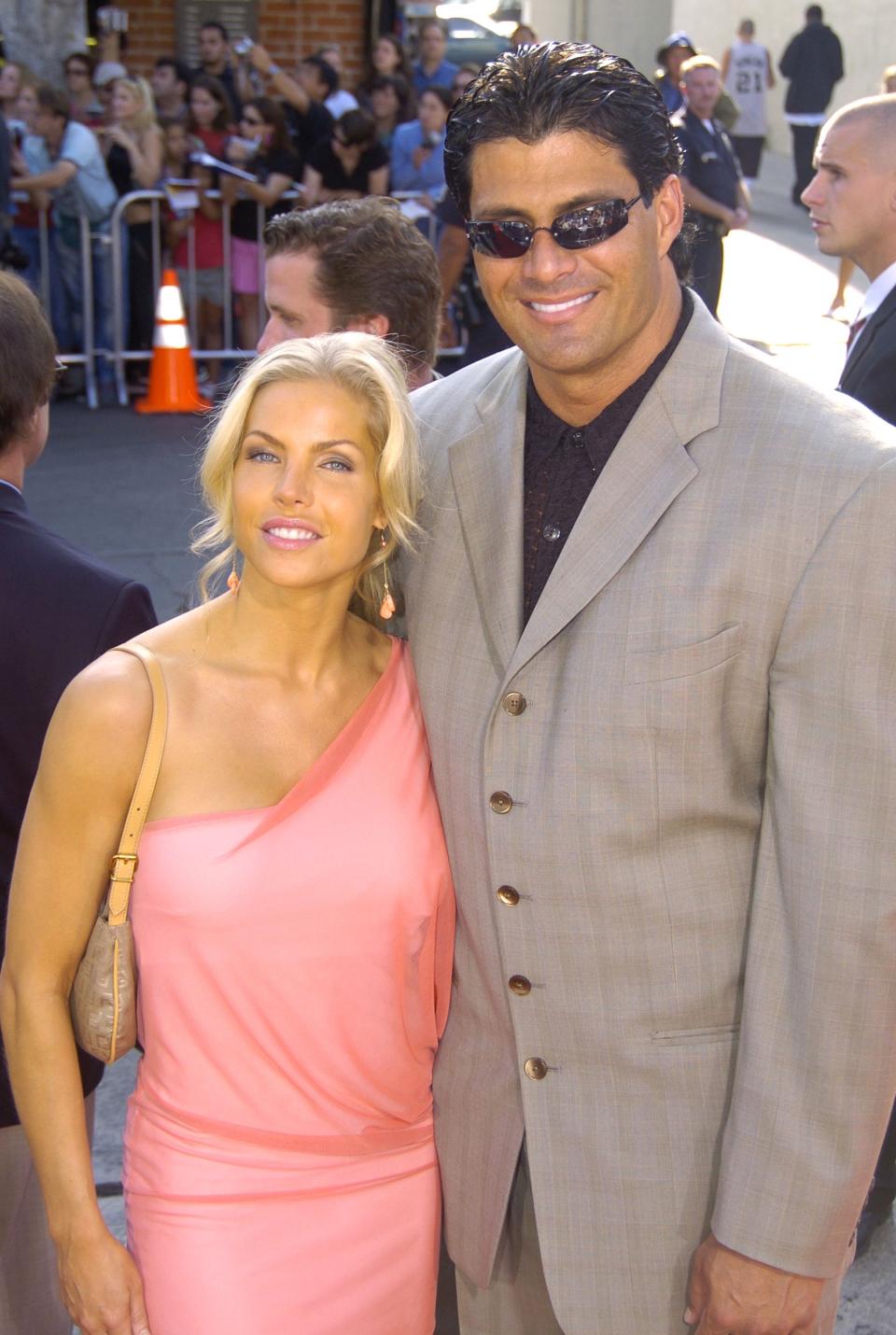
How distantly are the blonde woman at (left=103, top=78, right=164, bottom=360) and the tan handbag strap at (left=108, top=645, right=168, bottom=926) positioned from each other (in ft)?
30.2

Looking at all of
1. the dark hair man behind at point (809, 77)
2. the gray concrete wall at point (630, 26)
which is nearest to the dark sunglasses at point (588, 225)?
the dark hair man behind at point (809, 77)

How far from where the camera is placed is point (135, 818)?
87.1 inches

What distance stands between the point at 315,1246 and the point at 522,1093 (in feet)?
1.28

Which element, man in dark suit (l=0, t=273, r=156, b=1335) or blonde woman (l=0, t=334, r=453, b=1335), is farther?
man in dark suit (l=0, t=273, r=156, b=1335)

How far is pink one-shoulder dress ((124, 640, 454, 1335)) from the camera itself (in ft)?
7.34

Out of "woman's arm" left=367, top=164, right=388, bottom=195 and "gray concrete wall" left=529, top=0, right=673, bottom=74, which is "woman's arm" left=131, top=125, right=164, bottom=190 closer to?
"woman's arm" left=367, top=164, right=388, bottom=195

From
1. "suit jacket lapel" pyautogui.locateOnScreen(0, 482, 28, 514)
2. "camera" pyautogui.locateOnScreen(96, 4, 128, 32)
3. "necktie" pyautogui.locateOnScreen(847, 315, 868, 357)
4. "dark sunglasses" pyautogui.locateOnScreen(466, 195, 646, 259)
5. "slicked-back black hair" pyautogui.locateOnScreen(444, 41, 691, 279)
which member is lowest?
"camera" pyautogui.locateOnScreen(96, 4, 128, 32)

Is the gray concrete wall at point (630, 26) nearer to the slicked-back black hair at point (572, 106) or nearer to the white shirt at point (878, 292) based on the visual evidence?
the white shirt at point (878, 292)

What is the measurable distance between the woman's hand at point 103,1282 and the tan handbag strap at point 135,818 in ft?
1.48

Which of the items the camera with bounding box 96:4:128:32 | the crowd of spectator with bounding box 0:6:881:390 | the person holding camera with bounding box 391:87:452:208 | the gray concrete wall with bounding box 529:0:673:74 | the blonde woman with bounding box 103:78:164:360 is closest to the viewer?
the crowd of spectator with bounding box 0:6:881:390

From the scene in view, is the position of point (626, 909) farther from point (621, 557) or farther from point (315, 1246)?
point (315, 1246)

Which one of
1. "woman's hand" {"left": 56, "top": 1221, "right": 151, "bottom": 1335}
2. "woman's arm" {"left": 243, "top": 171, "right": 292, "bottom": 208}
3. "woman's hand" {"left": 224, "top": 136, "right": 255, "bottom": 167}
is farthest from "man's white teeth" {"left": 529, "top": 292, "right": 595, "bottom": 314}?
"woman's hand" {"left": 224, "top": 136, "right": 255, "bottom": 167}

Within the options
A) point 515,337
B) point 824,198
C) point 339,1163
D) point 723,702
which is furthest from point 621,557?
point 824,198

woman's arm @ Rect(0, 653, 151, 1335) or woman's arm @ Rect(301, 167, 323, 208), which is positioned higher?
woman's arm @ Rect(0, 653, 151, 1335)
